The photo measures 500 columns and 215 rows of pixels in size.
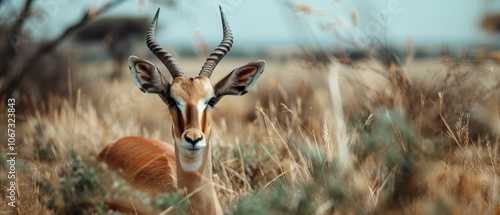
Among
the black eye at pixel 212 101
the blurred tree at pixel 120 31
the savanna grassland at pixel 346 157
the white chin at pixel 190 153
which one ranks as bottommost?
the savanna grassland at pixel 346 157

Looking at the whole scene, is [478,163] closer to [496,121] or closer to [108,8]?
[496,121]

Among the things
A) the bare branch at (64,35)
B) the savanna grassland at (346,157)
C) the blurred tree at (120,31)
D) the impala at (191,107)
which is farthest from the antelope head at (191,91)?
the blurred tree at (120,31)

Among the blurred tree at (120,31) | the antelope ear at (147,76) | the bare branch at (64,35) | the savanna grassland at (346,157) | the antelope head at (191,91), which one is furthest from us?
the blurred tree at (120,31)

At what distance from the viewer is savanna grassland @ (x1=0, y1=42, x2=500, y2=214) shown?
13.2 ft

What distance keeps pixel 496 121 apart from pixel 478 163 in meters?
1.04

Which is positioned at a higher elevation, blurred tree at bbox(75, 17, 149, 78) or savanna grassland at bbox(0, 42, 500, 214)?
blurred tree at bbox(75, 17, 149, 78)

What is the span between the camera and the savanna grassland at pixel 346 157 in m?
4.02

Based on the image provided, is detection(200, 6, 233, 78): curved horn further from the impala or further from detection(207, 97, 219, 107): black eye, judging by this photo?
detection(207, 97, 219, 107): black eye

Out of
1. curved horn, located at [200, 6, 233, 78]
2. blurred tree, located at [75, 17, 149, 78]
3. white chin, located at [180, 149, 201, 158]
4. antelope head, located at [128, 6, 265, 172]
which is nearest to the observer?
antelope head, located at [128, 6, 265, 172]

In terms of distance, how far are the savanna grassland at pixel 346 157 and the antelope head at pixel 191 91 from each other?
195 mm

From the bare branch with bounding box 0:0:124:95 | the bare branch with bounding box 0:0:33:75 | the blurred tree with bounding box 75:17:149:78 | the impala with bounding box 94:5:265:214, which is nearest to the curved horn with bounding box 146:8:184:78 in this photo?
the impala with bounding box 94:5:265:214

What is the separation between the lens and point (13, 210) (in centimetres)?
557

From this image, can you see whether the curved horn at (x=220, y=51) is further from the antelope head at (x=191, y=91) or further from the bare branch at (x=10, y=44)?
the bare branch at (x=10, y=44)

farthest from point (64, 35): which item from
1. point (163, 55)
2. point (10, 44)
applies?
point (163, 55)
